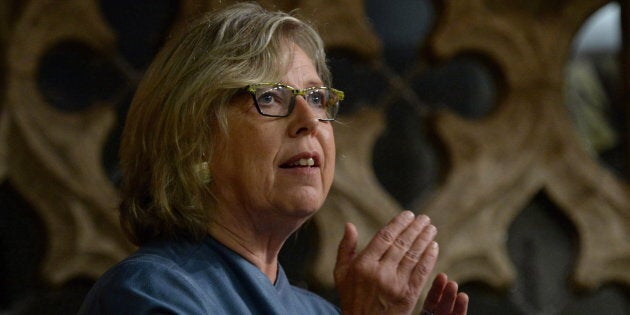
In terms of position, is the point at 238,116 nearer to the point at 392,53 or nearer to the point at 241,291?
the point at 241,291

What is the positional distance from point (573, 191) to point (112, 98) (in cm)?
120

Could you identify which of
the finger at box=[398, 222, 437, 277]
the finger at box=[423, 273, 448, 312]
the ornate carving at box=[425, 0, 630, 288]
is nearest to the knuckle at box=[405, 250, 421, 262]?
the finger at box=[398, 222, 437, 277]

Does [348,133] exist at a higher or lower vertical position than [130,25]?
lower

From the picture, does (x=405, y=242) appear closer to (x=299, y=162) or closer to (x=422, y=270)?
(x=422, y=270)

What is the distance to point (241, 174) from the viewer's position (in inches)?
58.5

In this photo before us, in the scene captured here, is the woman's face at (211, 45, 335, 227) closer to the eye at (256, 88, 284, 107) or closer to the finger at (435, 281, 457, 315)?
the eye at (256, 88, 284, 107)

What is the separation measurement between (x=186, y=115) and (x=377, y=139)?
4.22ft

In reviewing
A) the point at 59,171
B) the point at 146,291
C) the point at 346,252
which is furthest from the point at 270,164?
the point at 59,171

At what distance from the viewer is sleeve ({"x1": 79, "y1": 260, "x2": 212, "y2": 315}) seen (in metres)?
1.31

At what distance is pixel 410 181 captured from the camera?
8.89 feet

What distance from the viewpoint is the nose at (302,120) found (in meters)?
1.49

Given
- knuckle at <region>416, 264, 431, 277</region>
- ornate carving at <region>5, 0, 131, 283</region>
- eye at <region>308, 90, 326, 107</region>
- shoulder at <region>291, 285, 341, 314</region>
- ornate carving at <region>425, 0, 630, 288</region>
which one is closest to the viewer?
knuckle at <region>416, 264, 431, 277</region>

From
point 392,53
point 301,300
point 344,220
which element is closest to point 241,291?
point 301,300

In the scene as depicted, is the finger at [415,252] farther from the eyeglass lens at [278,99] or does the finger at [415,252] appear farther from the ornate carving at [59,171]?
the ornate carving at [59,171]
